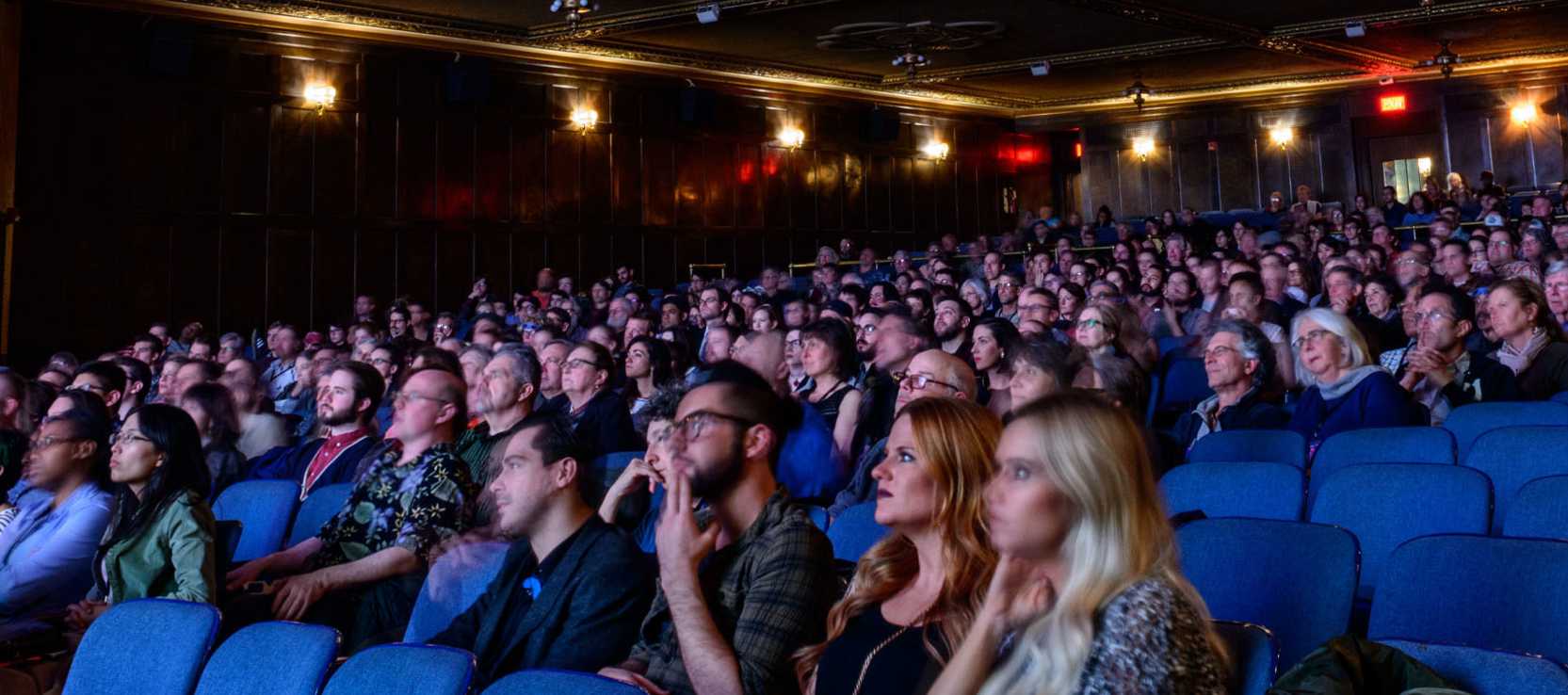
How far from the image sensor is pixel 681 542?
1979 millimetres

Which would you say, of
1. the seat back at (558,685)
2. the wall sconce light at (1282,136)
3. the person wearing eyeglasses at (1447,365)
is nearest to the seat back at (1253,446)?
the person wearing eyeglasses at (1447,365)

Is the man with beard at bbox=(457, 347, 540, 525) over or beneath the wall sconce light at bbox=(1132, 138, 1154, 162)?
beneath

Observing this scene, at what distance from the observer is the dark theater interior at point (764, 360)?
6.03 feet

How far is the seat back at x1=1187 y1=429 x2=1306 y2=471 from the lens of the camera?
10.7 ft

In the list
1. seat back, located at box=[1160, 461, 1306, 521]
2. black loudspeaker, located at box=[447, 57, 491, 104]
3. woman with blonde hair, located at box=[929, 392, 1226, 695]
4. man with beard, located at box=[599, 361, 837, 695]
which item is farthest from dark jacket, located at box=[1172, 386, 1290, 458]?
black loudspeaker, located at box=[447, 57, 491, 104]

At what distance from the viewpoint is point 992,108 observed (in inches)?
614

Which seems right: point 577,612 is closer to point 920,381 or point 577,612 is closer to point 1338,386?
point 920,381

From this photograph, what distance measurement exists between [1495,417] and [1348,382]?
1.30 feet

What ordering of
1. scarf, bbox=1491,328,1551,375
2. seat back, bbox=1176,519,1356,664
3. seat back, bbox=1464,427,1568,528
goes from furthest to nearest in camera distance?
scarf, bbox=1491,328,1551,375
seat back, bbox=1464,427,1568,528
seat back, bbox=1176,519,1356,664

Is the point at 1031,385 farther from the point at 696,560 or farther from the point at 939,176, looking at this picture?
the point at 939,176

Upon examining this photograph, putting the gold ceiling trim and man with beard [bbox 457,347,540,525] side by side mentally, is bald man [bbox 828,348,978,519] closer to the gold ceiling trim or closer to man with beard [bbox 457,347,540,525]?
man with beard [bbox 457,347,540,525]

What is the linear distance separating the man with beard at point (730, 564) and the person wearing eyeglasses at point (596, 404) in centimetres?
191

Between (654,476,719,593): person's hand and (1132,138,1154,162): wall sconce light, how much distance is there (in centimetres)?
1475

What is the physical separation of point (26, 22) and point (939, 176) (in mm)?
9714
